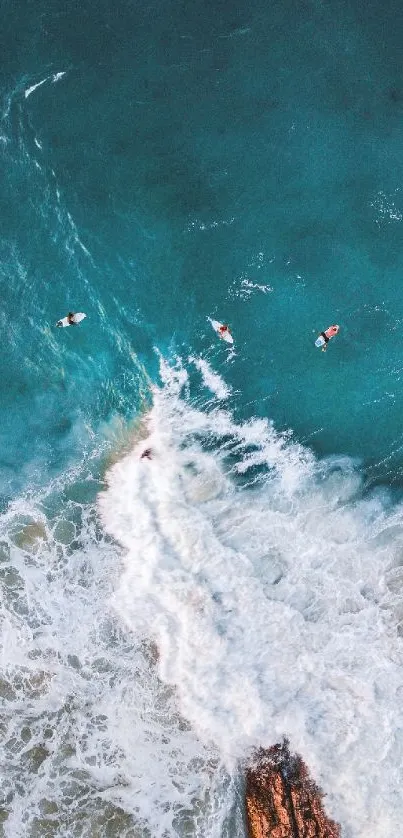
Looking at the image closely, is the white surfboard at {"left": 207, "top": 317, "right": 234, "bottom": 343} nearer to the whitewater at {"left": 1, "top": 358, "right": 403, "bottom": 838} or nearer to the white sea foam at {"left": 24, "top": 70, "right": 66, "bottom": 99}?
the whitewater at {"left": 1, "top": 358, "right": 403, "bottom": 838}

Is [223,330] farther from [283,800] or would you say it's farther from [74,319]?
[283,800]

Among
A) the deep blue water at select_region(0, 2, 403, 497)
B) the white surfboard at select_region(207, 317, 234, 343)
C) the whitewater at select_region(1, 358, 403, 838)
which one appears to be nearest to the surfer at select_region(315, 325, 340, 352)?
the deep blue water at select_region(0, 2, 403, 497)

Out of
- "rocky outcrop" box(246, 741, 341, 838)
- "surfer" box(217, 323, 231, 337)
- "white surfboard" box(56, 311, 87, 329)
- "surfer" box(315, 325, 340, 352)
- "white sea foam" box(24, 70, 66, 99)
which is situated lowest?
"rocky outcrop" box(246, 741, 341, 838)

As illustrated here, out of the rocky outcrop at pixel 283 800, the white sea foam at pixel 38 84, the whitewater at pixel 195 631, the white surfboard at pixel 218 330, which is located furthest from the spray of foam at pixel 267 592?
the white sea foam at pixel 38 84

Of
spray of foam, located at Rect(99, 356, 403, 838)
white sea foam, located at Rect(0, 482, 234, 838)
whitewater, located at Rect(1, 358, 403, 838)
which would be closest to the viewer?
white sea foam, located at Rect(0, 482, 234, 838)

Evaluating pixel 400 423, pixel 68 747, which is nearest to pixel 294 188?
pixel 400 423

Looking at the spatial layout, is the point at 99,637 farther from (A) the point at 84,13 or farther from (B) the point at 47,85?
(A) the point at 84,13
